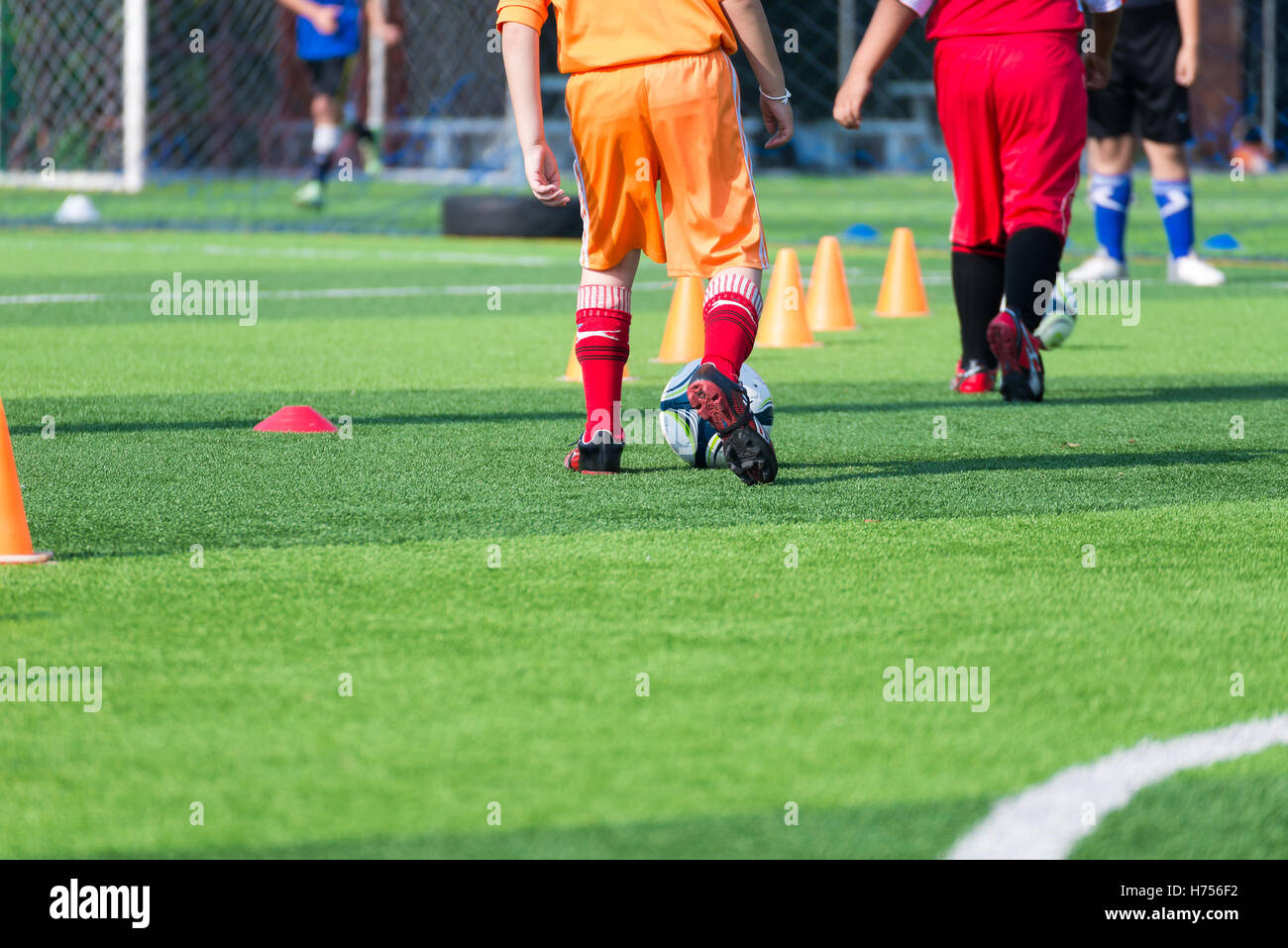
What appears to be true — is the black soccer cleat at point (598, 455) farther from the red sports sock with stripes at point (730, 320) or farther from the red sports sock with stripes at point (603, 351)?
the red sports sock with stripes at point (730, 320)

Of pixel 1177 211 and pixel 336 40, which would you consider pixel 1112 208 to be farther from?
pixel 336 40

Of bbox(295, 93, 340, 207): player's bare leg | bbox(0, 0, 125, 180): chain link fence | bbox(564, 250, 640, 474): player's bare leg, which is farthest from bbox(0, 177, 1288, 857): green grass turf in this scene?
bbox(0, 0, 125, 180): chain link fence

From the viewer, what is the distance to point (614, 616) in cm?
365

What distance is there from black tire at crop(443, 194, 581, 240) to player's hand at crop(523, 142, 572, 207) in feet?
39.0

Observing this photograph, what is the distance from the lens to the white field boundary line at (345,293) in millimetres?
11055

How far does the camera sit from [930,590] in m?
3.88

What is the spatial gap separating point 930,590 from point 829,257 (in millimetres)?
6268

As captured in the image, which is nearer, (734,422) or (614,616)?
(614,616)

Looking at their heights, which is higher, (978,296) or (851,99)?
(851,99)

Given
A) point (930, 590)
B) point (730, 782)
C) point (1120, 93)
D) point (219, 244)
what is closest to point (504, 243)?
point (219, 244)

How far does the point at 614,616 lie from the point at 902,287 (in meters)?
7.44

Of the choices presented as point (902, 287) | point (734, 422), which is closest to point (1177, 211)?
point (902, 287)

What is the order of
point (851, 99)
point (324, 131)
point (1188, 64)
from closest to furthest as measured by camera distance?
point (851, 99)
point (1188, 64)
point (324, 131)
